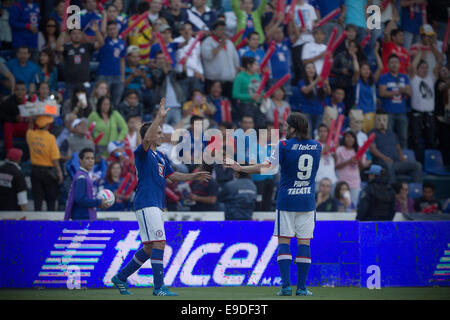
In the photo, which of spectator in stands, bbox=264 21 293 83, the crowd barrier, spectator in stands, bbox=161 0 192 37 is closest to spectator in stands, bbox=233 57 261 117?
spectator in stands, bbox=264 21 293 83

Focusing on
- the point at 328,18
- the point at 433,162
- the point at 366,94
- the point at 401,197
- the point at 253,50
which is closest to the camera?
the point at 401,197

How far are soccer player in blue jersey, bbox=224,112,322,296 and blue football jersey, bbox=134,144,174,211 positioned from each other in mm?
957

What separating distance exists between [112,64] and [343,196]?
5.54 meters

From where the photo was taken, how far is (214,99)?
53.8 ft

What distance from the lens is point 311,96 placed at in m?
17.1

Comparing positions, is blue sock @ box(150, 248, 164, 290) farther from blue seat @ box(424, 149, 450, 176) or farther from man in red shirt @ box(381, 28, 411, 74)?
man in red shirt @ box(381, 28, 411, 74)

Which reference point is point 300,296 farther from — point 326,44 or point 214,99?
point 326,44

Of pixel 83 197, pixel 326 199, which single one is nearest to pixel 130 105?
pixel 326 199

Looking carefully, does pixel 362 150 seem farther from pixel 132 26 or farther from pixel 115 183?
pixel 132 26

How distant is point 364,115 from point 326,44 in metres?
2.07

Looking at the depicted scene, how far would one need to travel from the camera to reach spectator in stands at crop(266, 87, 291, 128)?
16.3 metres
